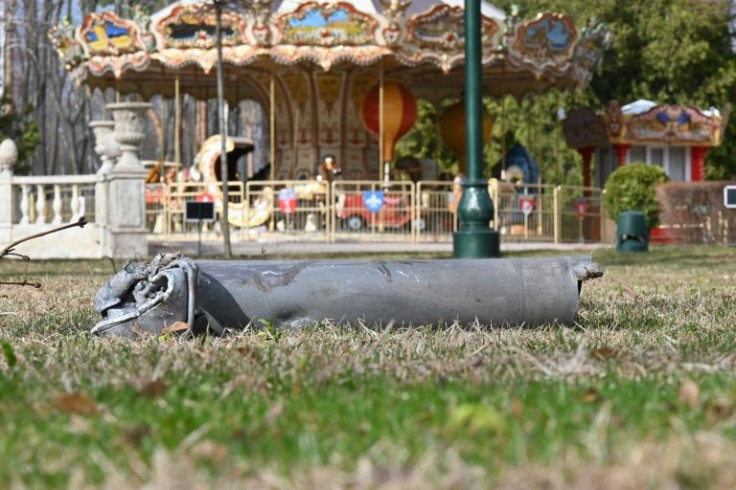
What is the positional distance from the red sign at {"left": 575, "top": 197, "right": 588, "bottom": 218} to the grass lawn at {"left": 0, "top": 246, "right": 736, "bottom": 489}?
2626 cm

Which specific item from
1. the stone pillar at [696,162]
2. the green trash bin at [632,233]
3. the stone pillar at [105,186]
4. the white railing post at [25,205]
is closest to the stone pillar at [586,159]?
the stone pillar at [696,162]

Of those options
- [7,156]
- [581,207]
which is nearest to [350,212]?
[581,207]

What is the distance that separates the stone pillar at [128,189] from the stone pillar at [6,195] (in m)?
1.94

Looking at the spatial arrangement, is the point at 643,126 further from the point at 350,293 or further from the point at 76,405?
the point at 76,405

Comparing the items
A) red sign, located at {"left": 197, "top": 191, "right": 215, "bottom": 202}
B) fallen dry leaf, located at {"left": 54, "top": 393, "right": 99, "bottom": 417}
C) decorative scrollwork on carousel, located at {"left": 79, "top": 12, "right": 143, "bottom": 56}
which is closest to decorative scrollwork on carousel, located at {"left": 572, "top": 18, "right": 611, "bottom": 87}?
red sign, located at {"left": 197, "top": 191, "right": 215, "bottom": 202}

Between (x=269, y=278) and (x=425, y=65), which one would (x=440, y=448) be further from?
(x=425, y=65)

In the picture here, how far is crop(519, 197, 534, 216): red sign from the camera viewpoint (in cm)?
2959

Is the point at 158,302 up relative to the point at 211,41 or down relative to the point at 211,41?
down

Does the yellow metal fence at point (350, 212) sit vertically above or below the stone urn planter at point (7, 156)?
below

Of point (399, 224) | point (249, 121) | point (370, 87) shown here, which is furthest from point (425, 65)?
point (249, 121)

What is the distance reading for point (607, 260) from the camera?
1775cm

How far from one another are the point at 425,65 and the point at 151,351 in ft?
89.4

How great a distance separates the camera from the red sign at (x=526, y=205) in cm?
2959

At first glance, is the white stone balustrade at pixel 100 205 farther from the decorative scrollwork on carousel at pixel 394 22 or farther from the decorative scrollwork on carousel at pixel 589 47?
the decorative scrollwork on carousel at pixel 589 47
